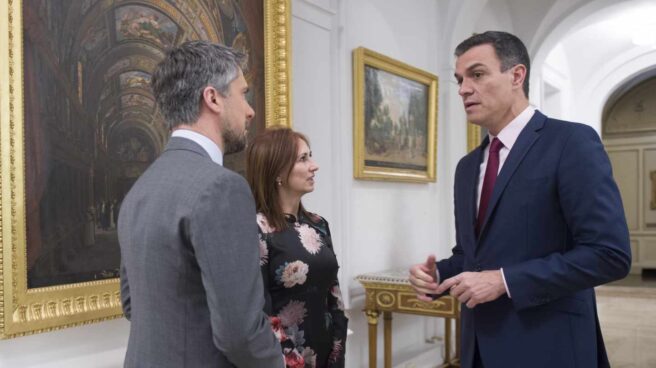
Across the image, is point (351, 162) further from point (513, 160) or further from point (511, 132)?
point (513, 160)

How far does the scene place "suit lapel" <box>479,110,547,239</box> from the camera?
1880mm

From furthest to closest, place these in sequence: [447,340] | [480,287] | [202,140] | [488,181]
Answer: [447,340] < [488,181] < [480,287] < [202,140]

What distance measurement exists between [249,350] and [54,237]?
1350mm

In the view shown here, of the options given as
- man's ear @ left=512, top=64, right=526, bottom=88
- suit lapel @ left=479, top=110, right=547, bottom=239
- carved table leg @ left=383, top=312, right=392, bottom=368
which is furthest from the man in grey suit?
carved table leg @ left=383, top=312, right=392, bottom=368

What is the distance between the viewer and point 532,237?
1839 millimetres

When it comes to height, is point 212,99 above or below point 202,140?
above

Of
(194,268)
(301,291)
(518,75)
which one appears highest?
(518,75)

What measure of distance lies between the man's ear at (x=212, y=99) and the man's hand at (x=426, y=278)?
39.6 inches

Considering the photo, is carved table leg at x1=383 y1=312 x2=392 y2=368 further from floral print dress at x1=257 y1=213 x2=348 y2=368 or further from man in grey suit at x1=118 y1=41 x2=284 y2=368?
man in grey suit at x1=118 y1=41 x2=284 y2=368

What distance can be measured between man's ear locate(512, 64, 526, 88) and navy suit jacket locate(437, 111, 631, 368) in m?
0.18

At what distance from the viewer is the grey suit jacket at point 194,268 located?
139 centimetres

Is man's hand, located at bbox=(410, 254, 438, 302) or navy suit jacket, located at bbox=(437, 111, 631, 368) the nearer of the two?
navy suit jacket, located at bbox=(437, 111, 631, 368)

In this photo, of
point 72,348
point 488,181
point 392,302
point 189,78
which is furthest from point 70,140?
point 392,302

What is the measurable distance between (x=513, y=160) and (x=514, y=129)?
0.18 meters
